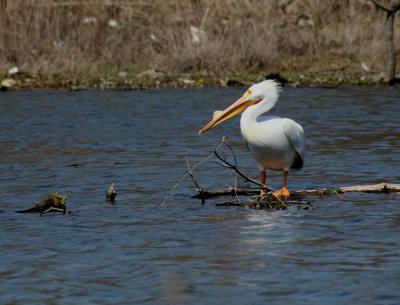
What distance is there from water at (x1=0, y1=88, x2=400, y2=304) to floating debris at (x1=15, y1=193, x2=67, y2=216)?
0.32 ft

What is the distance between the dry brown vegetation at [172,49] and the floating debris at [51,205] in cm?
1709

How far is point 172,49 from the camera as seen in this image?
92.6 feet

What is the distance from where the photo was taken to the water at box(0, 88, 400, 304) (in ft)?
22.4

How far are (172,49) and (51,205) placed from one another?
18.8 metres

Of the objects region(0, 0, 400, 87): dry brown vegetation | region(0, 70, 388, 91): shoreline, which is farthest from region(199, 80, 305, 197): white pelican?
region(0, 0, 400, 87): dry brown vegetation

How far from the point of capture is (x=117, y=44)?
94.7 ft

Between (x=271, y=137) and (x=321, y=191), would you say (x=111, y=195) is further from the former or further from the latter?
(x=321, y=191)

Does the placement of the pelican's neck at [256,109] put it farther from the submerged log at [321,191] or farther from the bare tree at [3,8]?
the bare tree at [3,8]

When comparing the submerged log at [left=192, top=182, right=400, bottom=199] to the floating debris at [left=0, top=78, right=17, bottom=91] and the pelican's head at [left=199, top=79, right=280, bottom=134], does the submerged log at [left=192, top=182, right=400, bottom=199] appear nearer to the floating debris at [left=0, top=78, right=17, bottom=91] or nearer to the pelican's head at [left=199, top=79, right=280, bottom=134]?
the pelican's head at [left=199, top=79, right=280, bottom=134]

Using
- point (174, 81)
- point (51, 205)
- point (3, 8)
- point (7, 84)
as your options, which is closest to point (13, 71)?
point (7, 84)

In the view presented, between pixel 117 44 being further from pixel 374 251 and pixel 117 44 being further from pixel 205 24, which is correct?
pixel 374 251

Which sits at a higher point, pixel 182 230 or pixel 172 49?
pixel 172 49

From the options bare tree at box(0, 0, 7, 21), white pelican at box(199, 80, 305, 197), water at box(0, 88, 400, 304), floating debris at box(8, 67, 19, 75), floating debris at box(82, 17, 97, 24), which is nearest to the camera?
water at box(0, 88, 400, 304)

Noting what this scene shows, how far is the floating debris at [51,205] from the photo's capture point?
9.68m
